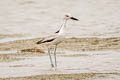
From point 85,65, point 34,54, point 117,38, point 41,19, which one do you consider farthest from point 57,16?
point 85,65

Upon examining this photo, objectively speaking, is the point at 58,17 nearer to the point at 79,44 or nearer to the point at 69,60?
the point at 79,44

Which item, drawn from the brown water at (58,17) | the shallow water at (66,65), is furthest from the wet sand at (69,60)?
the brown water at (58,17)

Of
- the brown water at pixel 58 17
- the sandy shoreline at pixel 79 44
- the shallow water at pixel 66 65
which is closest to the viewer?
the shallow water at pixel 66 65

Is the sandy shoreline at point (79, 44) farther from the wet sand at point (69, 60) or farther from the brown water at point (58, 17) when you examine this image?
the brown water at point (58, 17)

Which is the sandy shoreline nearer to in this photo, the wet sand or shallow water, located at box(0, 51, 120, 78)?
the wet sand

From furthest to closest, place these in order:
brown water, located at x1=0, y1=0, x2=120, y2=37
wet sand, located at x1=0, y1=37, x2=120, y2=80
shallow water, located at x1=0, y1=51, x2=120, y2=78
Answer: brown water, located at x1=0, y1=0, x2=120, y2=37, shallow water, located at x1=0, y1=51, x2=120, y2=78, wet sand, located at x1=0, y1=37, x2=120, y2=80

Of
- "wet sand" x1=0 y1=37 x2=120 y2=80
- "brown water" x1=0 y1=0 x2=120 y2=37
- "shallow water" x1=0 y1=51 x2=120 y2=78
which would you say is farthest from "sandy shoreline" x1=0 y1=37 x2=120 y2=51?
"brown water" x1=0 y1=0 x2=120 y2=37

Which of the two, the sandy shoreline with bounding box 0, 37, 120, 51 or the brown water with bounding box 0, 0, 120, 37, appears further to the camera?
the brown water with bounding box 0, 0, 120, 37

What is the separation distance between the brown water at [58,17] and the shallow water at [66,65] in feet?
18.6

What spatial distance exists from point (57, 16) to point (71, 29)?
7298mm

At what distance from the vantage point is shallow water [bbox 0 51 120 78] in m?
14.1

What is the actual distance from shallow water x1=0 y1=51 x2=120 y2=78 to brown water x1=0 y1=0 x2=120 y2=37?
567 centimetres

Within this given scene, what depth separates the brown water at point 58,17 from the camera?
24359mm

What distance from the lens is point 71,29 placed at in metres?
24.9
